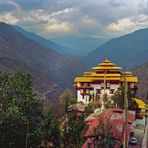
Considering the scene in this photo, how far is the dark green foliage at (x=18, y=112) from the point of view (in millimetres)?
42875

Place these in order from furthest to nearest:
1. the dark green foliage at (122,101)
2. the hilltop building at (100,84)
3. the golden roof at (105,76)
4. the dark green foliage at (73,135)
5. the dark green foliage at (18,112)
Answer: the golden roof at (105,76) < the hilltop building at (100,84) < the dark green foliage at (122,101) < the dark green foliage at (18,112) < the dark green foliage at (73,135)

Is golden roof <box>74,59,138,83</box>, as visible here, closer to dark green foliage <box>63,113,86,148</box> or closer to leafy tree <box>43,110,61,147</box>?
dark green foliage <box>63,113,86,148</box>

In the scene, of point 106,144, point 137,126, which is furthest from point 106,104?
point 106,144

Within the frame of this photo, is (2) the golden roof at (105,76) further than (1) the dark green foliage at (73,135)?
Yes

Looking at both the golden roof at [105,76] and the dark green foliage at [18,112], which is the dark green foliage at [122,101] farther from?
the dark green foliage at [18,112]

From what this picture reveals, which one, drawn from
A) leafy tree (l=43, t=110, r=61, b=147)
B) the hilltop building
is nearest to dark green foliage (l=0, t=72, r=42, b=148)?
leafy tree (l=43, t=110, r=61, b=147)

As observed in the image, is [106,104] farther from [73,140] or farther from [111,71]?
[73,140]

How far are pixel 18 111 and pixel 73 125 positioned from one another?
5.35 m

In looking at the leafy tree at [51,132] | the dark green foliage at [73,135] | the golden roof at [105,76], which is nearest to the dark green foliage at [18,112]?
the leafy tree at [51,132]

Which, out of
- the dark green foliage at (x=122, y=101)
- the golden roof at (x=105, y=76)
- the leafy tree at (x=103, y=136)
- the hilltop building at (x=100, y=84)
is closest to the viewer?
the leafy tree at (x=103, y=136)

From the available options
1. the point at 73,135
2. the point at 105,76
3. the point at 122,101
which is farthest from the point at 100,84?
the point at 73,135

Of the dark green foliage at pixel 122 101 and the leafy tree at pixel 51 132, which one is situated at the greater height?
the dark green foliage at pixel 122 101

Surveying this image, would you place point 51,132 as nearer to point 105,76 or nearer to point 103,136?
point 103,136

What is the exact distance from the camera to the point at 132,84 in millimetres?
73438
